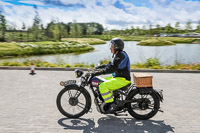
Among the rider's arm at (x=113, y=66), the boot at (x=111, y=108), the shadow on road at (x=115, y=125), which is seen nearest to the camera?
the shadow on road at (x=115, y=125)

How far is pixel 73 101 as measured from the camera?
5.55 metres

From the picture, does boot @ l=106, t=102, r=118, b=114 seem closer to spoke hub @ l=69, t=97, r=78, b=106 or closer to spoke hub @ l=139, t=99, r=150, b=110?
spoke hub @ l=139, t=99, r=150, b=110

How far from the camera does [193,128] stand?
5027 mm

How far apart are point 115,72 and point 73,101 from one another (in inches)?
45.3

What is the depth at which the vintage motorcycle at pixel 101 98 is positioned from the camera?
538 cm

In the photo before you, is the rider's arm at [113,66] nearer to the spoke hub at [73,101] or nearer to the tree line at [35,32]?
the spoke hub at [73,101]

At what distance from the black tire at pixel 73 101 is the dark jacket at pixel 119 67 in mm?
638

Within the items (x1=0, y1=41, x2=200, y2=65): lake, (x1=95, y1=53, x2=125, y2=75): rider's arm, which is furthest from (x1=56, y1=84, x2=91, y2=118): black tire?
(x1=0, y1=41, x2=200, y2=65): lake

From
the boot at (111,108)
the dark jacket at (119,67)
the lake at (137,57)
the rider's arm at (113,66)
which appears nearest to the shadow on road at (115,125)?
the boot at (111,108)

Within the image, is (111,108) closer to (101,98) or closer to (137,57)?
(101,98)

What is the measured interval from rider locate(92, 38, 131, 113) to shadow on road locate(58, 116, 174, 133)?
32cm

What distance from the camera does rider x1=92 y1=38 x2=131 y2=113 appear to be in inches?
205

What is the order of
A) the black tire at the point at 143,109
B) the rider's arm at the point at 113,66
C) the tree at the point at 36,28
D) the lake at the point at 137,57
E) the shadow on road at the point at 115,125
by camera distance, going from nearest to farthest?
the shadow on road at the point at 115,125, the rider's arm at the point at 113,66, the black tire at the point at 143,109, the lake at the point at 137,57, the tree at the point at 36,28

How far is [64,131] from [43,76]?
727 cm
